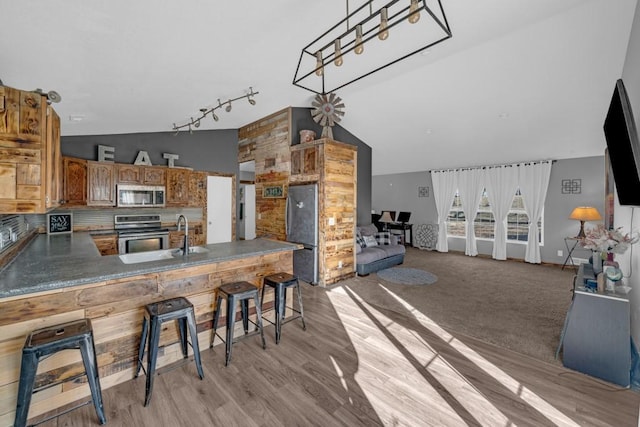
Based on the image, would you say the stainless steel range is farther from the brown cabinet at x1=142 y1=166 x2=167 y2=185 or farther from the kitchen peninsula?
the kitchen peninsula

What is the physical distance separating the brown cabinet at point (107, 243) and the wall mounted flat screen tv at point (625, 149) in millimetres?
6391

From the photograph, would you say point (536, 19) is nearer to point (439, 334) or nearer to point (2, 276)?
point (439, 334)

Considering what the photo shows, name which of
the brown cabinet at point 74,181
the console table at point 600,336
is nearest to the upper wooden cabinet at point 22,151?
the brown cabinet at point 74,181

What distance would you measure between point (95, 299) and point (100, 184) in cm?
349

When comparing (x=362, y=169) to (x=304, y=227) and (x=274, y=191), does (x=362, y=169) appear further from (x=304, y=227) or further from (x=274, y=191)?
(x=304, y=227)

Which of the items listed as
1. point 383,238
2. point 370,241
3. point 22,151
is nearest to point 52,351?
point 22,151

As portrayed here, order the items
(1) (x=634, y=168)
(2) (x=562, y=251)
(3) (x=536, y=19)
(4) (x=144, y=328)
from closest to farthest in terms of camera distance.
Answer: (1) (x=634, y=168) < (4) (x=144, y=328) < (3) (x=536, y=19) < (2) (x=562, y=251)

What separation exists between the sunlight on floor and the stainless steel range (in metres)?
3.98

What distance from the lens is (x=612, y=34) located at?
2.92 metres

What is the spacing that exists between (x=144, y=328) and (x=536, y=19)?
4.81 meters

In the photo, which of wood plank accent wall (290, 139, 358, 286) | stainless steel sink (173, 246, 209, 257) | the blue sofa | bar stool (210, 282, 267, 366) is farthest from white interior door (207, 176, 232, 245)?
bar stool (210, 282, 267, 366)

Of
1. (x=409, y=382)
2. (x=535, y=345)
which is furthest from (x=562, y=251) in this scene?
(x=409, y=382)

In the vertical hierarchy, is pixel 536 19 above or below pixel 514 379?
above

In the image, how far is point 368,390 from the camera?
6.57ft
